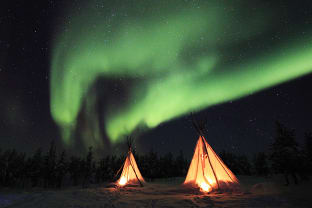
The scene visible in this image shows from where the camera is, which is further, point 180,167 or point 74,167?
point 180,167

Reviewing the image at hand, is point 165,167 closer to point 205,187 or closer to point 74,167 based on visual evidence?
point 74,167

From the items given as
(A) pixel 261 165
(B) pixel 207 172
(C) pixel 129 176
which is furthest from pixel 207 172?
(A) pixel 261 165

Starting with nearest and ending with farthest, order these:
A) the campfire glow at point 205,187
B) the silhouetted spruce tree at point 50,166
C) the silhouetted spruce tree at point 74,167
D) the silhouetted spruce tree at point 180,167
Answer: the campfire glow at point 205,187 → the silhouetted spruce tree at point 50,166 → the silhouetted spruce tree at point 74,167 → the silhouetted spruce tree at point 180,167

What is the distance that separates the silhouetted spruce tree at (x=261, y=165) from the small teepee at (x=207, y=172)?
3176cm

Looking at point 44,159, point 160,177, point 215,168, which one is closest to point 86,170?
point 44,159

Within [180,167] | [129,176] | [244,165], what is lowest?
[244,165]

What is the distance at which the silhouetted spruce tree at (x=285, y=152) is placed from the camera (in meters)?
15.5

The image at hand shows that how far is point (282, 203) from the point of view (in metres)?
5.22

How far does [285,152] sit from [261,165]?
23.8m

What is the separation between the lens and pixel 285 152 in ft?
53.1

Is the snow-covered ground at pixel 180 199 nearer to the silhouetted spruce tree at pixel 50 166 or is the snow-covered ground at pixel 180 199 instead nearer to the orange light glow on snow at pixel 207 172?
the orange light glow on snow at pixel 207 172

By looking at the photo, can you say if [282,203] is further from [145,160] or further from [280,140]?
[145,160]

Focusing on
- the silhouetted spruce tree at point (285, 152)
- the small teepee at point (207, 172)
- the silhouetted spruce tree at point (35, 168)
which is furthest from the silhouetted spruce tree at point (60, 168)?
the silhouetted spruce tree at point (285, 152)

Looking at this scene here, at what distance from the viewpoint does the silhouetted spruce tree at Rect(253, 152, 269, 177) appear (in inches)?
1401
